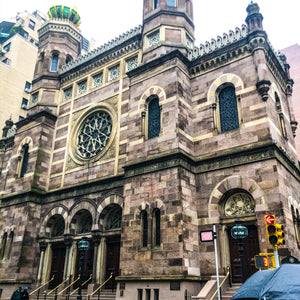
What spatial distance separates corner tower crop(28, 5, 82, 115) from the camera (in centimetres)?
2689

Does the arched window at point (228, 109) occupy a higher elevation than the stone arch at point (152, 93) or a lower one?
lower

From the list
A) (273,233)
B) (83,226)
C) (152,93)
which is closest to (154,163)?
(152,93)

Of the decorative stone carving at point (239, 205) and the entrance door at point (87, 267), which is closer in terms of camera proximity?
the decorative stone carving at point (239, 205)

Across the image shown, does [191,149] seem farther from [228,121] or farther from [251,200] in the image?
[251,200]

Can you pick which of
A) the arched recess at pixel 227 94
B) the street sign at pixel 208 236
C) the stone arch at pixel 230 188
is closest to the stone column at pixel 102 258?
the stone arch at pixel 230 188

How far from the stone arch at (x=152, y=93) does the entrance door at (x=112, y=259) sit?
7.52 m

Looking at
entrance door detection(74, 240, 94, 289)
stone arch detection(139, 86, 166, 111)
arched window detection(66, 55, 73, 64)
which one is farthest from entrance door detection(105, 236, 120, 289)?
arched window detection(66, 55, 73, 64)

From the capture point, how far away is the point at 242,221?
1548 cm

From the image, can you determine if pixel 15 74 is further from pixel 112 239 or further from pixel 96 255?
pixel 96 255

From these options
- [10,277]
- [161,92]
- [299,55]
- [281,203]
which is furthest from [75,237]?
[299,55]

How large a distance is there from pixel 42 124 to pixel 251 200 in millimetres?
15985

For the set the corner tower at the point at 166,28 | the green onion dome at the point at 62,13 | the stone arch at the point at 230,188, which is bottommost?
the stone arch at the point at 230,188

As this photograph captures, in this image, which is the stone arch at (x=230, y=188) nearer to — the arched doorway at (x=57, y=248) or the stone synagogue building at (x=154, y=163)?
the stone synagogue building at (x=154, y=163)

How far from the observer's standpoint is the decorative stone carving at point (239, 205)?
15641 millimetres
